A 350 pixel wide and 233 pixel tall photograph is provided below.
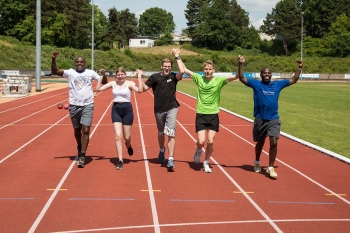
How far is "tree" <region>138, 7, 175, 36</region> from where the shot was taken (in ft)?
506

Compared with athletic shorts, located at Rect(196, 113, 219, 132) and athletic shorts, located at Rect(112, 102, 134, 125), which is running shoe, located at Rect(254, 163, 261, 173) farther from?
athletic shorts, located at Rect(112, 102, 134, 125)

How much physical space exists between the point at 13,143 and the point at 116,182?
482cm

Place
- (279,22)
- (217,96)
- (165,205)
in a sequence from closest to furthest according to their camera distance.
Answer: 1. (165,205)
2. (217,96)
3. (279,22)

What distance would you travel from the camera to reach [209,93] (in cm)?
866

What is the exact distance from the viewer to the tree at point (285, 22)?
102 metres

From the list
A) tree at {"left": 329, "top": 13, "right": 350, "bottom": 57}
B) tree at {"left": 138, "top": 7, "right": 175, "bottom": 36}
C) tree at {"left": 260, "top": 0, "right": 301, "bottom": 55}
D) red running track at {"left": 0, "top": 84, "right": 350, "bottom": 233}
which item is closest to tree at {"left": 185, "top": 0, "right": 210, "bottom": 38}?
tree at {"left": 260, "top": 0, "right": 301, "bottom": 55}

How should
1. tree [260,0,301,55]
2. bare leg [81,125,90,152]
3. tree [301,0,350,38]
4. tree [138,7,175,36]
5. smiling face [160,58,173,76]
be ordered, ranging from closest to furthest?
1. smiling face [160,58,173,76]
2. bare leg [81,125,90,152]
3. tree [260,0,301,55]
4. tree [301,0,350,38]
5. tree [138,7,175,36]

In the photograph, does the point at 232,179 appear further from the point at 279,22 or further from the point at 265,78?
the point at 279,22

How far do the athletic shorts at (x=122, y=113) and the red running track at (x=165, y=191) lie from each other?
84 centimetres

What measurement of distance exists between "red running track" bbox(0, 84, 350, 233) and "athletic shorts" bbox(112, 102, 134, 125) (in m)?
0.84

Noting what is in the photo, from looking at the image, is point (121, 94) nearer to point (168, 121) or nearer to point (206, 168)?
point (168, 121)

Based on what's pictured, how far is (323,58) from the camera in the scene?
93.1 m

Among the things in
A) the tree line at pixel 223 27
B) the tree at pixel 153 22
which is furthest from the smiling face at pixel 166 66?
the tree at pixel 153 22

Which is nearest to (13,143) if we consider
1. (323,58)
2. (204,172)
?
(204,172)
